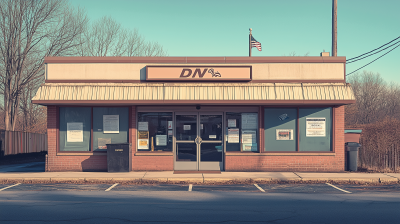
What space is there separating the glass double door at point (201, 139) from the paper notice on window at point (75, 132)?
12.5 ft

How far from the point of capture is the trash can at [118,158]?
12.7m

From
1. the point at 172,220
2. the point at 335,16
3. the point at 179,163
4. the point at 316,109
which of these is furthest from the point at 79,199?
the point at 335,16

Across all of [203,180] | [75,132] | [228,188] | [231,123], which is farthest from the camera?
[231,123]

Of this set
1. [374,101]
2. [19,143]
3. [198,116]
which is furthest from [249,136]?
[374,101]

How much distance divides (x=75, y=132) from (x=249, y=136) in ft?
22.8

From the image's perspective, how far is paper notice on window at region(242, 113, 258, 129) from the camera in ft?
44.0

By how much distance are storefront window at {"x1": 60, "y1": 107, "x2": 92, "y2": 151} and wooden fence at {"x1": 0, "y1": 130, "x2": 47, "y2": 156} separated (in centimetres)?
918

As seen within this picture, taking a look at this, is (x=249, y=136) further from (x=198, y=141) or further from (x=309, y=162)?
(x=309, y=162)

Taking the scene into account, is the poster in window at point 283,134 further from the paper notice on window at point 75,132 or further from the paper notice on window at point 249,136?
the paper notice on window at point 75,132

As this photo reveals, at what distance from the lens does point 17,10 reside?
27891mm

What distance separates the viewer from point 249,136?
13.4m

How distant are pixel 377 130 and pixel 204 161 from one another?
8049 millimetres

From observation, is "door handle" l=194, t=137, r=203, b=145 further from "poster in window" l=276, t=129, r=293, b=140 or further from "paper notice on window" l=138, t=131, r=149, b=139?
"poster in window" l=276, t=129, r=293, b=140

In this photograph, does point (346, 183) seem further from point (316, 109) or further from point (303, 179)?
point (316, 109)
